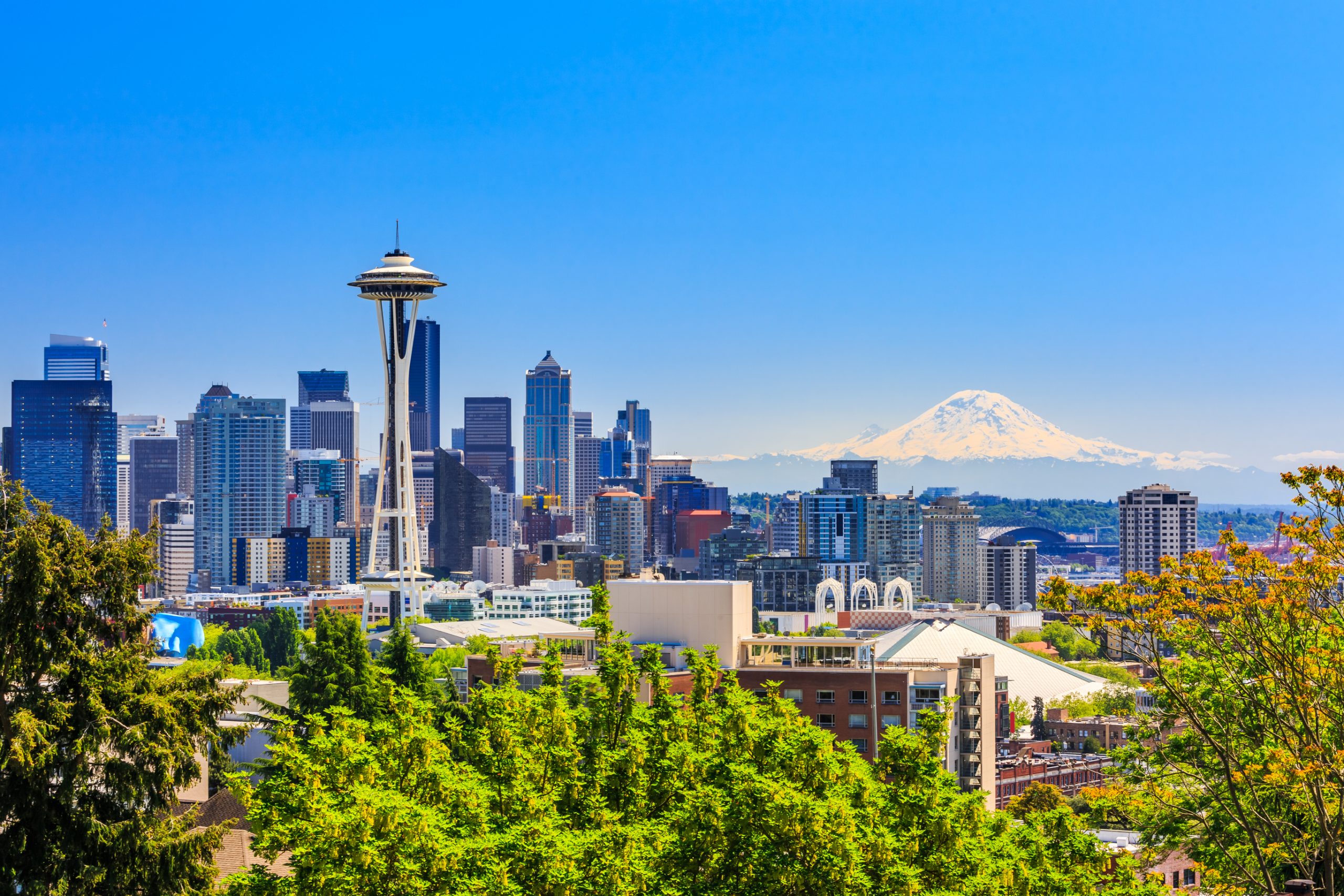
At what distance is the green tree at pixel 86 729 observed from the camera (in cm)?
2397

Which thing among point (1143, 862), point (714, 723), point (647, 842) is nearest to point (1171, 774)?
point (1143, 862)

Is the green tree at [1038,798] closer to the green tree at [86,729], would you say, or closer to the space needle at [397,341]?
the green tree at [86,729]

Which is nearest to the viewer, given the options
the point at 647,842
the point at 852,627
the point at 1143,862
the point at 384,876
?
the point at 384,876

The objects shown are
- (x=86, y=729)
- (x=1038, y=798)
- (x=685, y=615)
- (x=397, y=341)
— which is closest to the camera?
(x=86, y=729)

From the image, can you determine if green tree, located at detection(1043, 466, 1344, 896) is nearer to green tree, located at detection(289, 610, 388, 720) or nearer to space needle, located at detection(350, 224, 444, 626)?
green tree, located at detection(289, 610, 388, 720)

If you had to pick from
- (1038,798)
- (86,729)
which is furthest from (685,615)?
(86,729)

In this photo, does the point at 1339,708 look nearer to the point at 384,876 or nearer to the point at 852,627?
the point at 384,876

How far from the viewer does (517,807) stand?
22672 mm

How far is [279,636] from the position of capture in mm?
152875

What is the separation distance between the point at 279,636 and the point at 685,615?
329 ft

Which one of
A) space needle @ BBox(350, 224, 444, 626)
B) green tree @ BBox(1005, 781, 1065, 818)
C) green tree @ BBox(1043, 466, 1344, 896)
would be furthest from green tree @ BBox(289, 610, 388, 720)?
space needle @ BBox(350, 224, 444, 626)

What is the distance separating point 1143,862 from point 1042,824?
2.80m

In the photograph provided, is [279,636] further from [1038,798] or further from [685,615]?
[685,615]

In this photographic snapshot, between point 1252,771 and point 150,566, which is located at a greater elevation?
point 150,566
